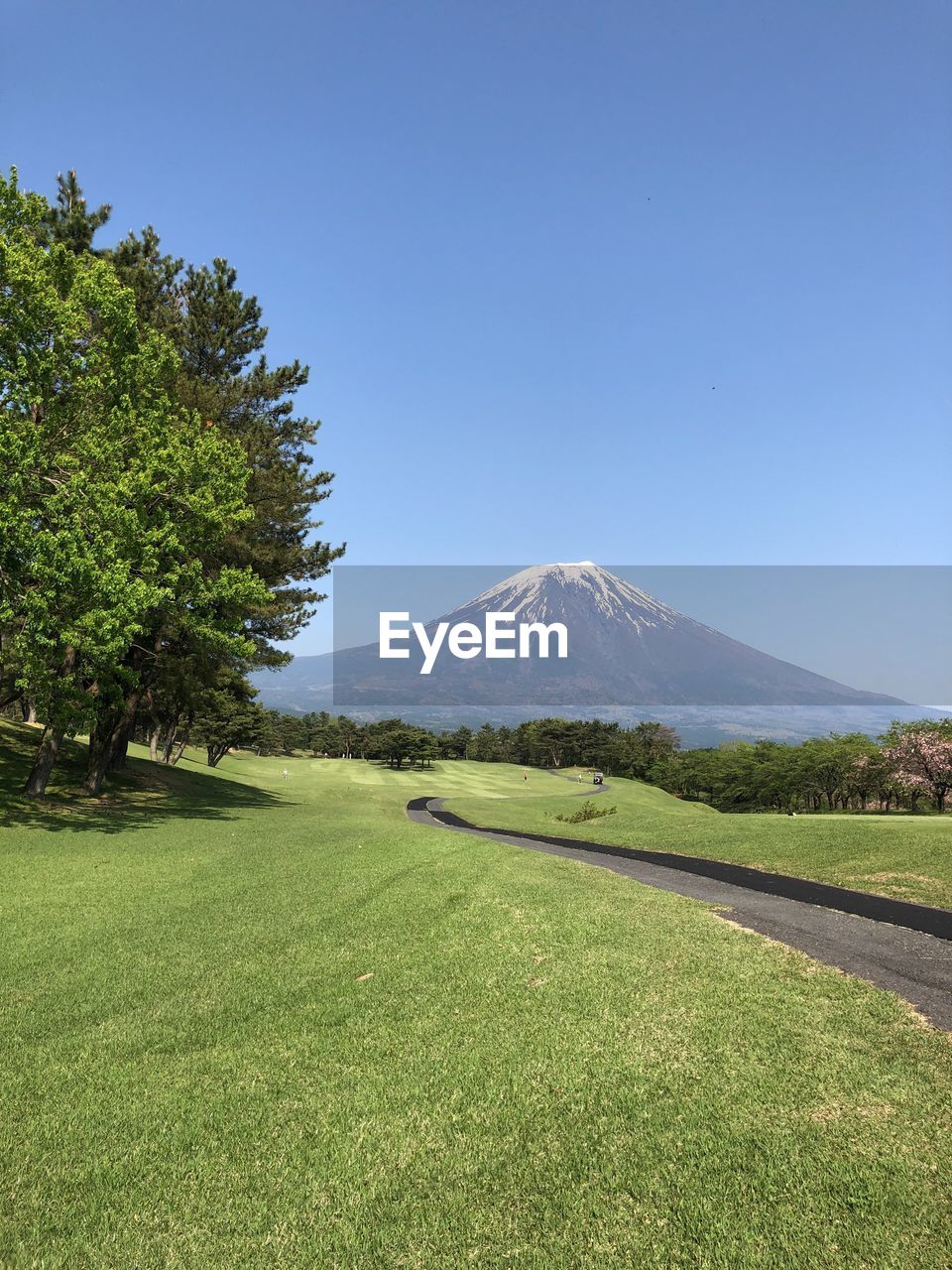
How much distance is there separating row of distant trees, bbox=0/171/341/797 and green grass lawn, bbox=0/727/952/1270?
10.6 meters

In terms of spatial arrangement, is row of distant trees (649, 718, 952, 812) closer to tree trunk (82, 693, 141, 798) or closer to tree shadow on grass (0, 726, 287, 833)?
tree shadow on grass (0, 726, 287, 833)

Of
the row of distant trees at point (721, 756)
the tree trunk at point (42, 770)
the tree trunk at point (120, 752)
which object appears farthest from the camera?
the row of distant trees at point (721, 756)

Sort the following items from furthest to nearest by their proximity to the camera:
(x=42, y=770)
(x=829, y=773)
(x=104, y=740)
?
(x=829, y=773), (x=104, y=740), (x=42, y=770)

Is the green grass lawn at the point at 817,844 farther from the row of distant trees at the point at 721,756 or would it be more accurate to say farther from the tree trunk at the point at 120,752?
the row of distant trees at the point at 721,756

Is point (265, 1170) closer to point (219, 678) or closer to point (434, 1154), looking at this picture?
point (434, 1154)

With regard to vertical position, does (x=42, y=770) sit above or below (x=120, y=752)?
above

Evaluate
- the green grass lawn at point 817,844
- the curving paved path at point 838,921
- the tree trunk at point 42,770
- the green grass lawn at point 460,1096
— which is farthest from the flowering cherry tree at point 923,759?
the tree trunk at point 42,770

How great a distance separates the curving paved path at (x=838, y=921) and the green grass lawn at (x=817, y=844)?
0.90m

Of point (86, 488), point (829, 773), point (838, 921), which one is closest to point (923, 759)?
point (829, 773)

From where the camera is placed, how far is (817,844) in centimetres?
Answer: 1958

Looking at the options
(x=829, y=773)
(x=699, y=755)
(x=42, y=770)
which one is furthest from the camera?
(x=699, y=755)

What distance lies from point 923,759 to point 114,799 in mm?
67431

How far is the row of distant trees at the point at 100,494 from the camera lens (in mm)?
17797

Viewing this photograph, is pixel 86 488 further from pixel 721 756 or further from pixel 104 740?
pixel 721 756
